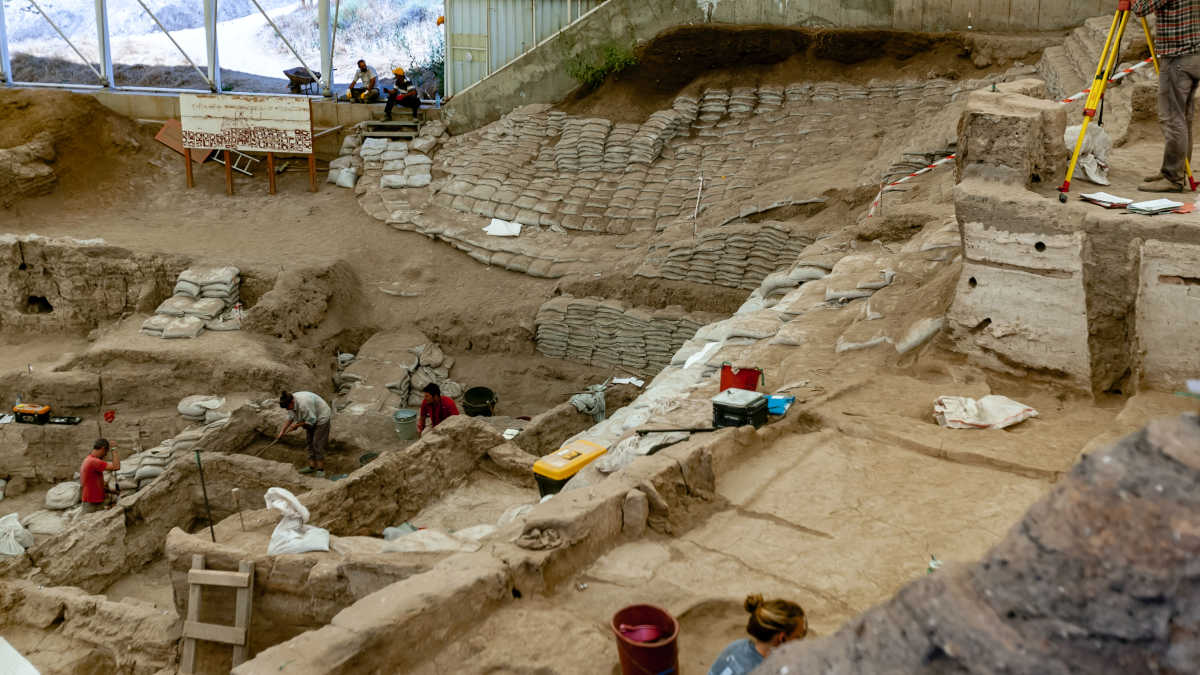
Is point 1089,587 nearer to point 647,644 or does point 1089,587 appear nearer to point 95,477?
point 647,644

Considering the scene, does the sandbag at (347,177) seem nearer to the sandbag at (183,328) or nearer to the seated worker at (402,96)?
the seated worker at (402,96)

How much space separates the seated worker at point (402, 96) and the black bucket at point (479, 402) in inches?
281

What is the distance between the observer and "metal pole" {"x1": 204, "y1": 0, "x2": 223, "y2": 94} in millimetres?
17094

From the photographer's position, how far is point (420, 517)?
7.45m

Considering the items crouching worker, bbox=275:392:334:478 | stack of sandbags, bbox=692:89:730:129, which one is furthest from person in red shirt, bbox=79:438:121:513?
stack of sandbags, bbox=692:89:730:129

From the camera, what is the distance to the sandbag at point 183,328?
12.0 meters

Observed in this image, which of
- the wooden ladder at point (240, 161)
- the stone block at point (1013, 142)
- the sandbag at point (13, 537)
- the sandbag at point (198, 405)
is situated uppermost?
the stone block at point (1013, 142)

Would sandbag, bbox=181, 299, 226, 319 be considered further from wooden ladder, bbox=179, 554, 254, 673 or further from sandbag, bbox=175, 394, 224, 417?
wooden ladder, bbox=179, 554, 254, 673

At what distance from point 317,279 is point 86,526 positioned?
5322 mm

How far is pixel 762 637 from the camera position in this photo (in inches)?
126

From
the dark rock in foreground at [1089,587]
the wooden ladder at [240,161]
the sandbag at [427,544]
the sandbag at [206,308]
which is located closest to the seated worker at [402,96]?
the wooden ladder at [240,161]

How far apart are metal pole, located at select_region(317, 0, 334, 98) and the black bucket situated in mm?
7993

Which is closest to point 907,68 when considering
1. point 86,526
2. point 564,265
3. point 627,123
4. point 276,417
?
point 627,123

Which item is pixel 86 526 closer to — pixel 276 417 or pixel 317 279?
pixel 276 417
